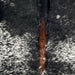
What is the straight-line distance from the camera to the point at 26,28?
1225 millimetres

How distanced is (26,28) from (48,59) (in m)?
0.21

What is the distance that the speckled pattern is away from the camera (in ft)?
3.95

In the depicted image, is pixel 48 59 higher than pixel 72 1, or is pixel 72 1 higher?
pixel 72 1

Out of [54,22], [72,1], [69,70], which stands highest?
[72,1]

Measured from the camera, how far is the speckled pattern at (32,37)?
3.95 feet

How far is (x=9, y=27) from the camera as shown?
1225 millimetres

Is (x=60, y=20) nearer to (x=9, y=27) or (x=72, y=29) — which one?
(x=72, y=29)

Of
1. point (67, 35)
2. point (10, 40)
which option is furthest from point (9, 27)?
point (67, 35)

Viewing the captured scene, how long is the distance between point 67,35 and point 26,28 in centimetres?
23

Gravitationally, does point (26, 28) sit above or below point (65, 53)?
above

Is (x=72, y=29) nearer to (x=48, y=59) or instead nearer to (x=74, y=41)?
(x=74, y=41)

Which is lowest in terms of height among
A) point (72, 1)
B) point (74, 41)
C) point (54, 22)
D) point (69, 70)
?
point (69, 70)

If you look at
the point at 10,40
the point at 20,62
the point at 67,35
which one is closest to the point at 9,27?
the point at 10,40

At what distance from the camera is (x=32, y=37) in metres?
1.23
